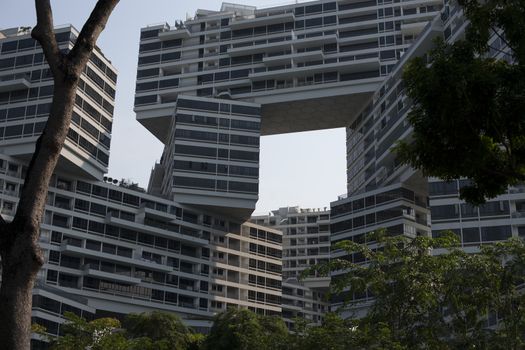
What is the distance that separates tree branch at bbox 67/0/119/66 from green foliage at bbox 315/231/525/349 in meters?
16.3

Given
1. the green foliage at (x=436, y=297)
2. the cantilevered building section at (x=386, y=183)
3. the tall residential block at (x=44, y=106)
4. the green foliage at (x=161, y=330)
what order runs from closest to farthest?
1. the green foliage at (x=436, y=297)
2. the green foliage at (x=161, y=330)
3. the tall residential block at (x=44, y=106)
4. the cantilevered building section at (x=386, y=183)

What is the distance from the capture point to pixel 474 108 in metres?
13.2

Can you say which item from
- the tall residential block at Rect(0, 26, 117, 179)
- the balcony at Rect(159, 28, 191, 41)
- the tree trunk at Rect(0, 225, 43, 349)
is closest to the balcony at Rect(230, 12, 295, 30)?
the balcony at Rect(159, 28, 191, 41)

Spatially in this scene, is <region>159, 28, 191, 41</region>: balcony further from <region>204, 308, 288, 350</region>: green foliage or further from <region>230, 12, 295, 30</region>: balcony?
<region>204, 308, 288, 350</region>: green foliage

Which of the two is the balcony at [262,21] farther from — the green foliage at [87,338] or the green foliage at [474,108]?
the green foliage at [474,108]

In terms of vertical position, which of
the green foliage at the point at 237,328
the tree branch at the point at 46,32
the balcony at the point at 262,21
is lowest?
the green foliage at the point at 237,328

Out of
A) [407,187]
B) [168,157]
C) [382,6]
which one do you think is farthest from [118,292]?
[382,6]

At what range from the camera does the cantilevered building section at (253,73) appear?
333 ft

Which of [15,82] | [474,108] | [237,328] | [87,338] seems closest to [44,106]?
[15,82]

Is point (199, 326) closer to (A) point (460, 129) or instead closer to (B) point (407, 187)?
(B) point (407, 187)

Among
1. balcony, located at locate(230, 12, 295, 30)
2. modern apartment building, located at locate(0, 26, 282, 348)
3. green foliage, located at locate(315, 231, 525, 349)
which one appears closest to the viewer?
green foliage, located at locate(315, 231, 525, 349)

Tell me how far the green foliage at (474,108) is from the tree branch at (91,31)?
243 inches

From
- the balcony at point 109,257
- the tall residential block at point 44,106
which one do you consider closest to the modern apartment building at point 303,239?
the balcony at point 109,257

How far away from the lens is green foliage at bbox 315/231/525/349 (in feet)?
79.7
